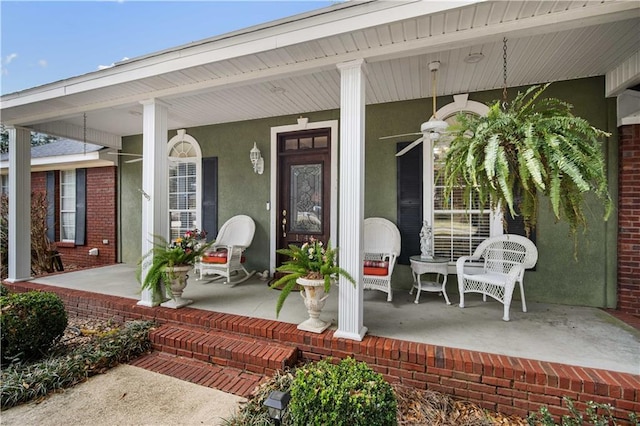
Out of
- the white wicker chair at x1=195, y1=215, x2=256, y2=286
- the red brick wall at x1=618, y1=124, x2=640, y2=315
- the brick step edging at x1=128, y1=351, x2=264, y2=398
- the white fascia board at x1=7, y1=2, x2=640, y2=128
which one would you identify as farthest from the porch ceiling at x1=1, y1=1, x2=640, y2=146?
the brick step edging at x1=128, y1=351, x2=264, y2=398

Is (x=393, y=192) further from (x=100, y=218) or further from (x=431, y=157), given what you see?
(x=100, y=218)

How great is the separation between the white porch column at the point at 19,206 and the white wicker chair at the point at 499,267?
6545mm

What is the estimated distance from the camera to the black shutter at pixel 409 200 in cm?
417

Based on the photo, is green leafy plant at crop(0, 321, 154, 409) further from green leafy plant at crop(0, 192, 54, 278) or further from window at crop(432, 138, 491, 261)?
green leafy plant at crop(0, 192, 54, 278)

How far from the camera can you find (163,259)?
10.9 feet

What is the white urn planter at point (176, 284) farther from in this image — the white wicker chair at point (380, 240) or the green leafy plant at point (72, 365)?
the white wicker chair at point (380, 240)

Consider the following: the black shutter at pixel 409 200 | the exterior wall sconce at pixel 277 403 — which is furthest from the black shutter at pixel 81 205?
the exterior wall sconce at pixel 277 403

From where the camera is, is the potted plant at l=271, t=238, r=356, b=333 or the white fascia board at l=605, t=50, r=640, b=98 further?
the white fascia board at l=605, t=50, r=640, b=98

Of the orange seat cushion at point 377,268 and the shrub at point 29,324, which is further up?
the orange seat cushion at point 377,268

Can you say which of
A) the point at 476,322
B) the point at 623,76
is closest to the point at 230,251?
the point at 476,322

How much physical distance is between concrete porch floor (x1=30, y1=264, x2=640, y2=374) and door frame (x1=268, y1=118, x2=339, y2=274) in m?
0.83

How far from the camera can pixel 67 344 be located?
3137 millimetres

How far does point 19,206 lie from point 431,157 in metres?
6.43

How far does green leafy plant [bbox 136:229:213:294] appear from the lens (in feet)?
10.7
